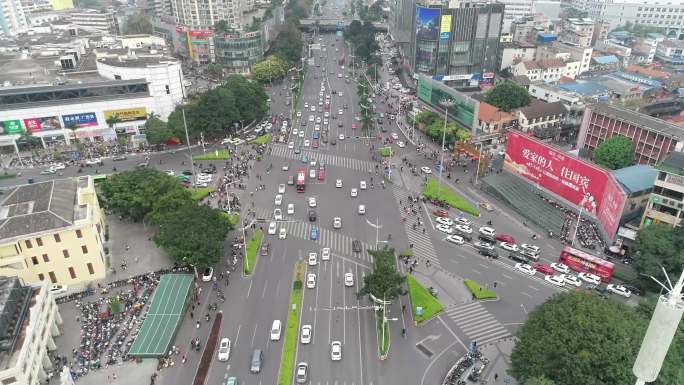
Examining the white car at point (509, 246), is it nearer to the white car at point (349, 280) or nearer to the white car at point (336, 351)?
the white car at point (349, 280)

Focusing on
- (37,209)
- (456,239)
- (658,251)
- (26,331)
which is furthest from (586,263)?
(37,209)

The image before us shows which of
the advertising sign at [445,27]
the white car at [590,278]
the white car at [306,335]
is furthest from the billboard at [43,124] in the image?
the white car at [590,278]

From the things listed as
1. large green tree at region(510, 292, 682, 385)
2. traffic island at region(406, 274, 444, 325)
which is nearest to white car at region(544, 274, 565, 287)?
traffic island at region(406, 274, 444, 325)

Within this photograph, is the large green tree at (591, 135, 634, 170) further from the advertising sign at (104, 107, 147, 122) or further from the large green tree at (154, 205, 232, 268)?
the advertising sign at (104, 107, 147, 122)

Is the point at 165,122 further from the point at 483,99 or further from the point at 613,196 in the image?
the point at 613,196

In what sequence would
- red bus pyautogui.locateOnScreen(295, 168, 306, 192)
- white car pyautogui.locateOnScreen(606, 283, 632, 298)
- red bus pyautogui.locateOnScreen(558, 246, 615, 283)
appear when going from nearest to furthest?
white car pyautogui.locateOnScreen(606, 283, 632, 298)
red bus pyautogui.locateOnScreen(558, 246, 615, 283)
red bus pyautogui.locateOnScreen(295, 168, 306, 192)

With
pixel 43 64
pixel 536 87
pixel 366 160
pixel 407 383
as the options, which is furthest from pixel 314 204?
pixel 43 64
